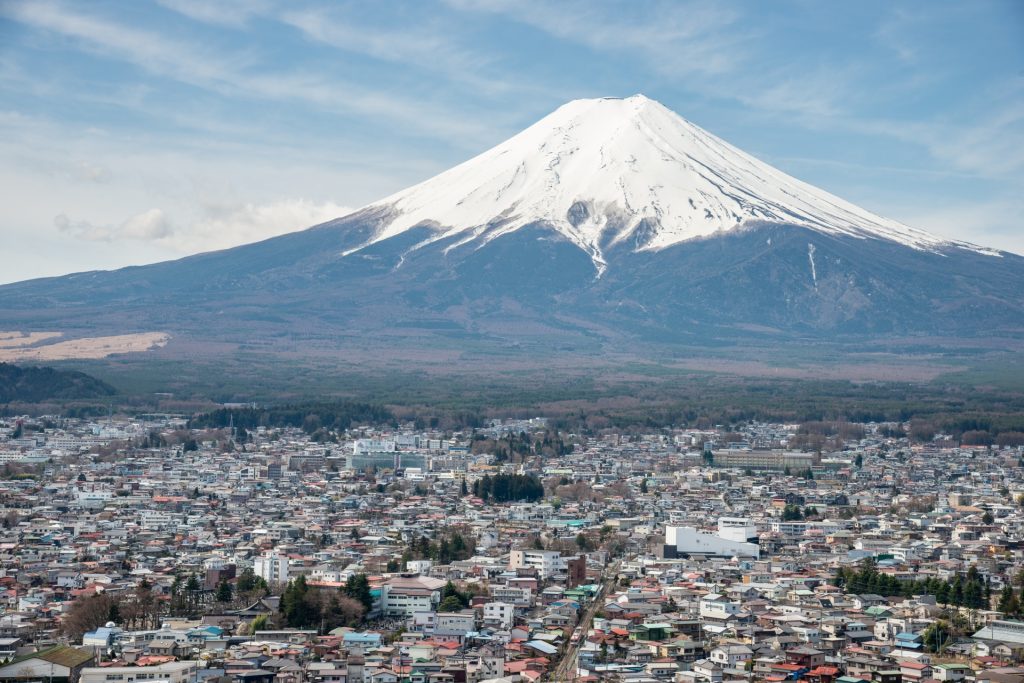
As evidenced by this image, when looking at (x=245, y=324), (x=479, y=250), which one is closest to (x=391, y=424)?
(x=245, y=324)

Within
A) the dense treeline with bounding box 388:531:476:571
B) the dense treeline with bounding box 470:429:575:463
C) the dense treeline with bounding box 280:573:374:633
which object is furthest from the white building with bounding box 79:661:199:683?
the dense treeline with bounding box 470:429:575:463

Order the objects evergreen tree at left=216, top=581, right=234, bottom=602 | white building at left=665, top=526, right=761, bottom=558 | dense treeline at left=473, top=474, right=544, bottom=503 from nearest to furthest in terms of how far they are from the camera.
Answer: evergreen tree at left=216, top=581, right=234, bottom=602, white building at left=665, top=526, right=761, bottom=558, dense treeline at left=473, top=474, right=544, bottom=503

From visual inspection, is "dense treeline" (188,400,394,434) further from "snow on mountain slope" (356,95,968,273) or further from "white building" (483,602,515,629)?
"snow on mountain slope" (356,95,968,273)

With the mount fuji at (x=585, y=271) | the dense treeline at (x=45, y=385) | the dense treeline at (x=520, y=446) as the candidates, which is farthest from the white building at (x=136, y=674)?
the mount fuji at (x=585, y=271)

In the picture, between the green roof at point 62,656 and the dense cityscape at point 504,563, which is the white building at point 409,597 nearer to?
the dense cityscape at point 504,563

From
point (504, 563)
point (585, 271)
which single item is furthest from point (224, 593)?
point (585, 271)

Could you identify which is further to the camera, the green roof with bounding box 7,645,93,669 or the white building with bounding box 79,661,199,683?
the green roof with bounding box 7,645,93,669
